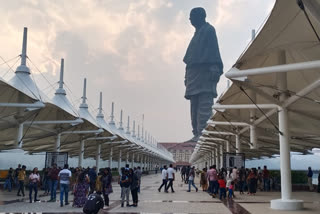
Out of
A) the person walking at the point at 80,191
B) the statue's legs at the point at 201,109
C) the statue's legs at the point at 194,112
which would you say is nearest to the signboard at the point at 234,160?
the person walking at the point at 80,191

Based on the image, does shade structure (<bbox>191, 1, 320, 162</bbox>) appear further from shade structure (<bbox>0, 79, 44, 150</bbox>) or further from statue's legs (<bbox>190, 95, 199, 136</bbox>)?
statue's legs (<bbox>190, 95, 199, 136</bbox>)

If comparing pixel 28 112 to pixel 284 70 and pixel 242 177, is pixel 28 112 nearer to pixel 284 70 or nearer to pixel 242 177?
pixel 242 177

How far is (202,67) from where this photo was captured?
135875 millimetres

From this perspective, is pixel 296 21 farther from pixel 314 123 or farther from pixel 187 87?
pixel 187 87

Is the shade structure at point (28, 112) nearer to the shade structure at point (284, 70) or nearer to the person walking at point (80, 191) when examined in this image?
the person walking at point (80, 191)

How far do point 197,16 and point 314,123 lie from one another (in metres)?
118

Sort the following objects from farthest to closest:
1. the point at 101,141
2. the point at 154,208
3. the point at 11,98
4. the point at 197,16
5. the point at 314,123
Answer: the point at 197,16 → the point at 101,141 → the point at 314,123 → the point at 11,98 → the point at 154,208

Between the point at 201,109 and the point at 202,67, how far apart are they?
16187 millimetres

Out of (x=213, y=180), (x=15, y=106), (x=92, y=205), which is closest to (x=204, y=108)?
(x=213, y=180)

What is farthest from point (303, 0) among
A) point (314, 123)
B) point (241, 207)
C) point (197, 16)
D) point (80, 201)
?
point (197, 16)

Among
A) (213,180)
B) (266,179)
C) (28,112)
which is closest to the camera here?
(213,180)

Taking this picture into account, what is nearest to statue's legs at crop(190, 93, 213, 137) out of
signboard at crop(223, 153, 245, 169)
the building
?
the building

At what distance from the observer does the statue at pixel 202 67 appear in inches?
5192

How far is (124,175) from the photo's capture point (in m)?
13.6
